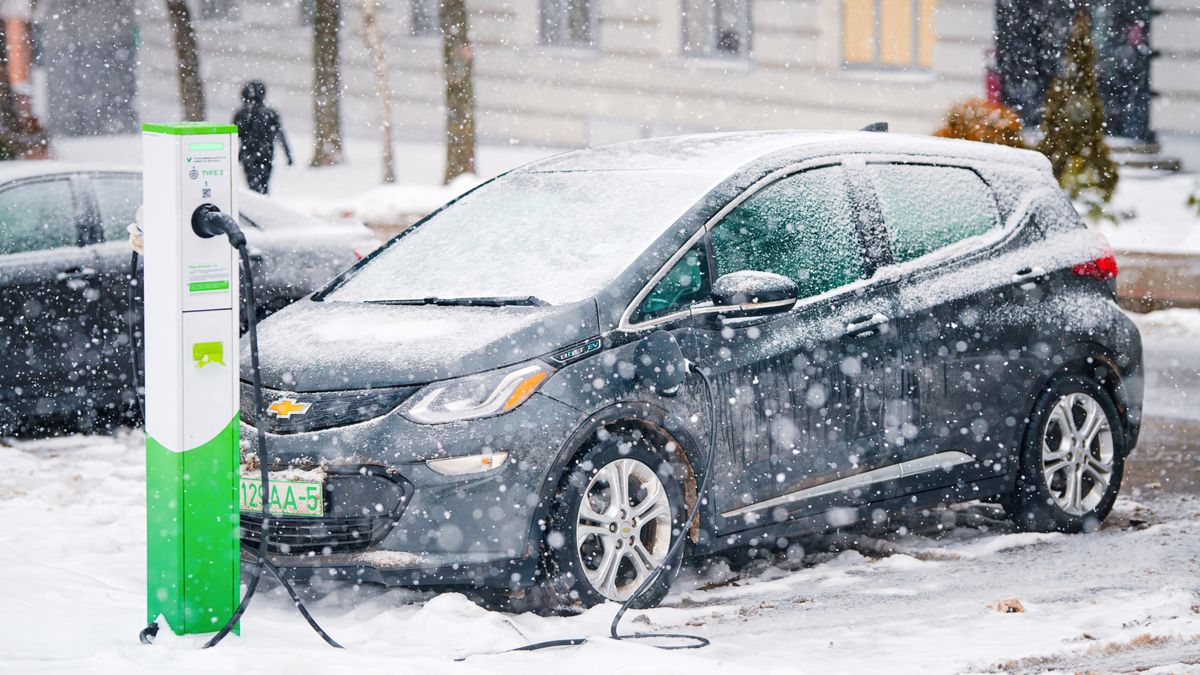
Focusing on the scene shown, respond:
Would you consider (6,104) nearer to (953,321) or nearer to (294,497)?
(953,321)

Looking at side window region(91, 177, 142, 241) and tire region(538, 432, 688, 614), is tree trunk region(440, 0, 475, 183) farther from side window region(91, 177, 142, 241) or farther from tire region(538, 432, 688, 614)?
tire region(538, 432, 688, 614)

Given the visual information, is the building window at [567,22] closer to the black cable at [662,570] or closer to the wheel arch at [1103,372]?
the wheel arch at [1103,372]

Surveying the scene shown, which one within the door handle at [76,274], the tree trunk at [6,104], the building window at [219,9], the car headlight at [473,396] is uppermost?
the building window at [219,9]

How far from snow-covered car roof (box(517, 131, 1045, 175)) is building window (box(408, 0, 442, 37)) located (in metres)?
23.0

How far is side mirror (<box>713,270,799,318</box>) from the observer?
614 centimetres

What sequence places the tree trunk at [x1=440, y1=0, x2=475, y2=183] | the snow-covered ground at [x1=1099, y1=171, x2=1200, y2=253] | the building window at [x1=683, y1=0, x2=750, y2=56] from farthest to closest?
1. the building window at [x1=683, y1=0, x2=750, y2=56]
2. the tree trunk at [x1=440, y1=0, x2=475, y2=183]
3. the snow-covered ground at [x1=1099, y1=171, x2=1200, y2=253]

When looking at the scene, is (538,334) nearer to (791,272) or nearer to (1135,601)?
(791,272)

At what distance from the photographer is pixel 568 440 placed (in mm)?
5762

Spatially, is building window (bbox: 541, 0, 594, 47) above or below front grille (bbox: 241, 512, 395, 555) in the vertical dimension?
above

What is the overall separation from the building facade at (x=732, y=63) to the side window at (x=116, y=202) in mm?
15674

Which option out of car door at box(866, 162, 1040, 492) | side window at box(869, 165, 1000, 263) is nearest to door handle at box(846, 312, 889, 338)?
car door at box(866, 162, 1040, 492)

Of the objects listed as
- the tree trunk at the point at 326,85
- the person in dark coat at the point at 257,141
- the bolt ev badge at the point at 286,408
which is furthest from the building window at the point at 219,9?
the bolt ev badge at the point at 286,408

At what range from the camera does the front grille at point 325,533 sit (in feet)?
18.8

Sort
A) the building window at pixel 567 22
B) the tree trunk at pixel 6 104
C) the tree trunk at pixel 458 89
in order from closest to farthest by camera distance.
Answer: the tree trunk at pixel 458 89 < the tree trunk at pixel 6 104 < the building window at pixel 567 22
